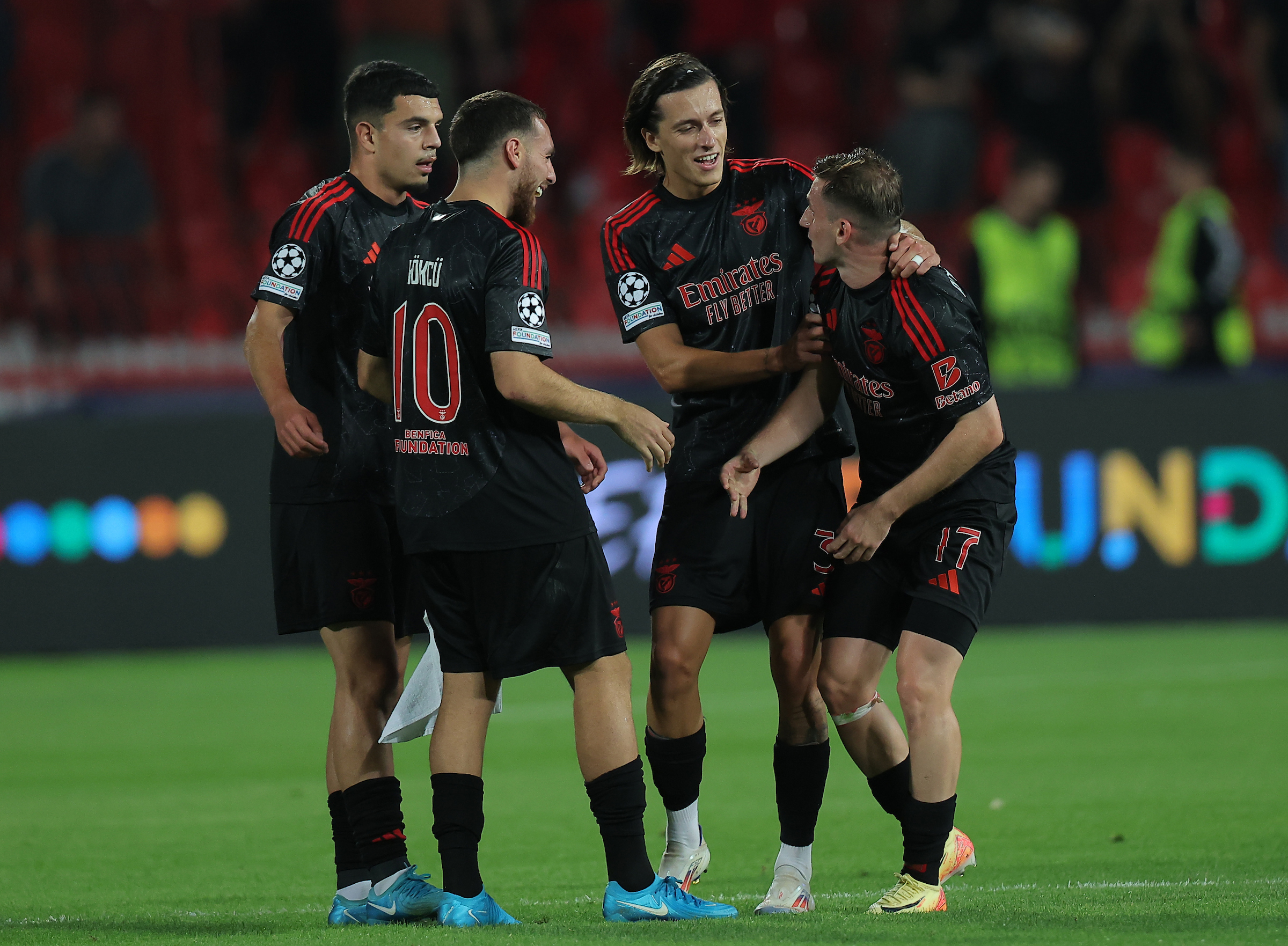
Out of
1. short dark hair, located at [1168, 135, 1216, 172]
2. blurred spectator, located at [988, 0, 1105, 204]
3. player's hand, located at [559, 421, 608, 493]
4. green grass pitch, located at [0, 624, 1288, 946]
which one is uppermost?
blurred spectator, located at [988, 0, 1105, 204]

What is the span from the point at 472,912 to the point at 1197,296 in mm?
9251

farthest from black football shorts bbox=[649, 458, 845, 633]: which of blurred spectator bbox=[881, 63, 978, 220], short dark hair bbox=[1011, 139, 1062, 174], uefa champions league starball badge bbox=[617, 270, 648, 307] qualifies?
blurred spectator bbox=[881, 63, 978, 220]

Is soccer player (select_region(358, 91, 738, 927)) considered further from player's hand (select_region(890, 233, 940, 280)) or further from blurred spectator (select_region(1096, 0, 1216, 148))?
blurred spectator (select_region(1096, 0, 1216, 148))

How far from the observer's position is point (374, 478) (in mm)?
5137

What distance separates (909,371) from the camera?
495cm

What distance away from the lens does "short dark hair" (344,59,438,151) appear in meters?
5.09

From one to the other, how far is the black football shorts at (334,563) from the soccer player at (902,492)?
101cm

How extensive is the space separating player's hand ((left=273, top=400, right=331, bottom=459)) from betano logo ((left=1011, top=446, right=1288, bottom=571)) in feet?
Result: 23.4

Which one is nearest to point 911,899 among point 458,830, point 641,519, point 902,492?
point 902,492

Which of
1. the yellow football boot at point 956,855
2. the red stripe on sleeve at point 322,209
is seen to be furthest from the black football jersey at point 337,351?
the yellow football boot at point 956,855

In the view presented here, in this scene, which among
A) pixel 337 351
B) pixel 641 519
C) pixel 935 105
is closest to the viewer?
pixel 337 351

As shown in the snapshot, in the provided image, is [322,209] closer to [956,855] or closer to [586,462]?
[586,462]

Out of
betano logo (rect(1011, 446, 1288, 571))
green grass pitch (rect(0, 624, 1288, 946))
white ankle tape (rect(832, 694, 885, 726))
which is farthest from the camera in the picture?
betano logo (rect(1011, 446, 1288, 571))

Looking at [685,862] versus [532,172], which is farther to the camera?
[685,862]
